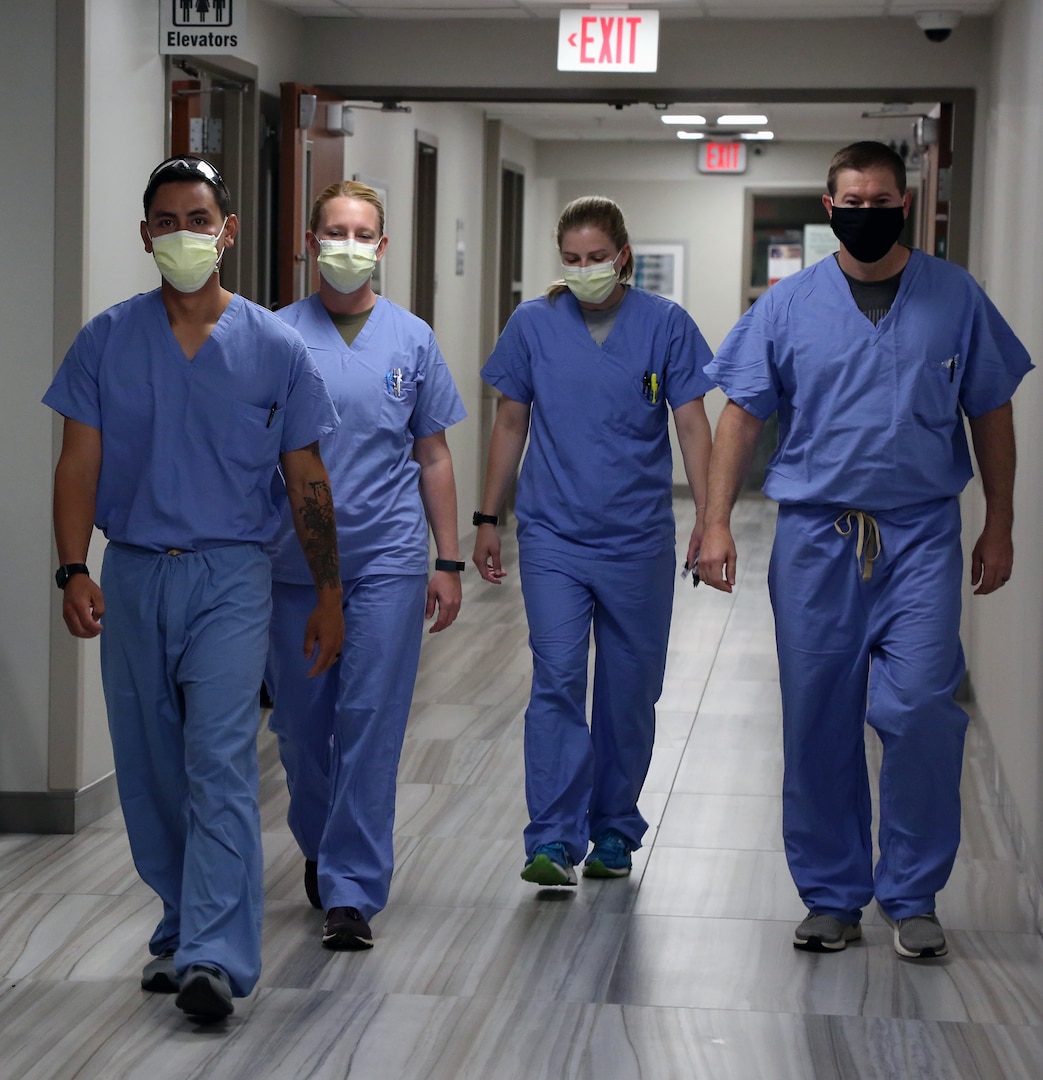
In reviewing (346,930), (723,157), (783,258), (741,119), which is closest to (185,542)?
(346,930)

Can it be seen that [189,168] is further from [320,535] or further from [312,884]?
[312,884]

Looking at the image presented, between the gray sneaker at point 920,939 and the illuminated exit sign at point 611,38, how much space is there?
2970 millimetres

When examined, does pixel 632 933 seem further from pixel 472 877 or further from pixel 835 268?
pixel 835 268

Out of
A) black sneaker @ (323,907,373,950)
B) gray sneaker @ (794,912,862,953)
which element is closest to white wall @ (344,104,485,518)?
black sneaker @ (323,907,373,950)

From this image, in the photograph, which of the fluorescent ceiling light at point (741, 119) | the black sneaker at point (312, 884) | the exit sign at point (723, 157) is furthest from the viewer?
the exit sign at point (723, 157)

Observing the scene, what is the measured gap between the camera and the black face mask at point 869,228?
2926mm

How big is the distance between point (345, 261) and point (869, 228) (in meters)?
0.94

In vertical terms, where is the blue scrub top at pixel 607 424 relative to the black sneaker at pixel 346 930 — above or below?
above

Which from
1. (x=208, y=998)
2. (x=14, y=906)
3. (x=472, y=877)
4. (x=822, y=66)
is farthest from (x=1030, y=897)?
(x=822, y=66)

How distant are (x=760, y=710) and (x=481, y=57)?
2.25 m

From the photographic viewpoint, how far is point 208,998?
99.4 inches

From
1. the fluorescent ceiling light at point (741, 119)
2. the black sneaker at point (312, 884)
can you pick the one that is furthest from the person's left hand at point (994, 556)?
the fluorescent ceiling light at point (741, 119)

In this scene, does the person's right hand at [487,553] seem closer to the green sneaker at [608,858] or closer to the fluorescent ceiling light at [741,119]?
the green sneaker at [608,858]

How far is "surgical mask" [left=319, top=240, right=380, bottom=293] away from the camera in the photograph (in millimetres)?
3066
